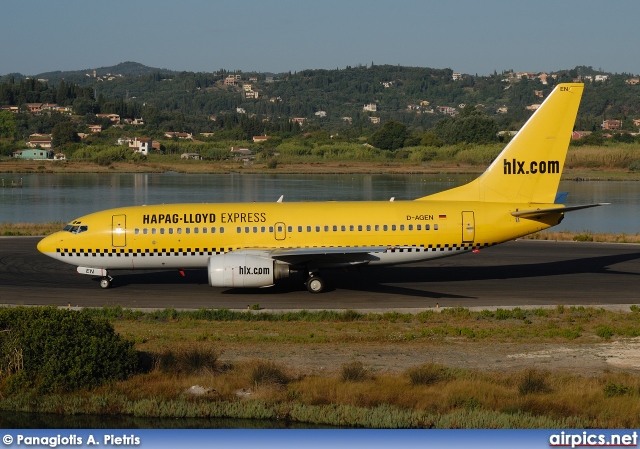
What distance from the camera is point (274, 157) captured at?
584 ft

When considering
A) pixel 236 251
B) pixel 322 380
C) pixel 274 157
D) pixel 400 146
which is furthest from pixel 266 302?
pixel 400 146

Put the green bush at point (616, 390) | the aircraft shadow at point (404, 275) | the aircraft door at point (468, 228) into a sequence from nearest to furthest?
the green bush at point (616, 390)
the aircraft door at point (468, 228)
the aircraft shadow at point (404, 275)

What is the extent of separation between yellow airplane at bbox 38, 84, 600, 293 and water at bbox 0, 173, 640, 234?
31.7 m

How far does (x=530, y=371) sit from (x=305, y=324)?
1039 cm

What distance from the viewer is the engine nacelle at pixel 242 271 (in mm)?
33125

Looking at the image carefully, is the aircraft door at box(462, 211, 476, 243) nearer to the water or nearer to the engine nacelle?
the engine nacelle

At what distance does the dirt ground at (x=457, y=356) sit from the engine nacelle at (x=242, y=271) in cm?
839

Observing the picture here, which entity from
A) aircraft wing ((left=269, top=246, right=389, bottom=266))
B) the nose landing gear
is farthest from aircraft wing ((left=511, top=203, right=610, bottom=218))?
the nose landing gear

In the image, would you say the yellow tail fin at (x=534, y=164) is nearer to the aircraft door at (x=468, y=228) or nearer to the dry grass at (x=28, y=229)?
the aircraft door at (x=468, y=228)

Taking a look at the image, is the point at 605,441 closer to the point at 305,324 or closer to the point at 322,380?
the point at 322,380

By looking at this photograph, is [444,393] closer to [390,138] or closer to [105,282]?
[105,282]

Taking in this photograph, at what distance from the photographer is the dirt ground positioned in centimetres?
2195

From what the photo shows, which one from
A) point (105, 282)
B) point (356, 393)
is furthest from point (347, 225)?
point (356, 393)

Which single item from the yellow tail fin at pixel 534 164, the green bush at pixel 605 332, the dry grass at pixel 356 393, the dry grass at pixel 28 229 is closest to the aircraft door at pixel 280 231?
the yellow tail fin at pixel 534 164
